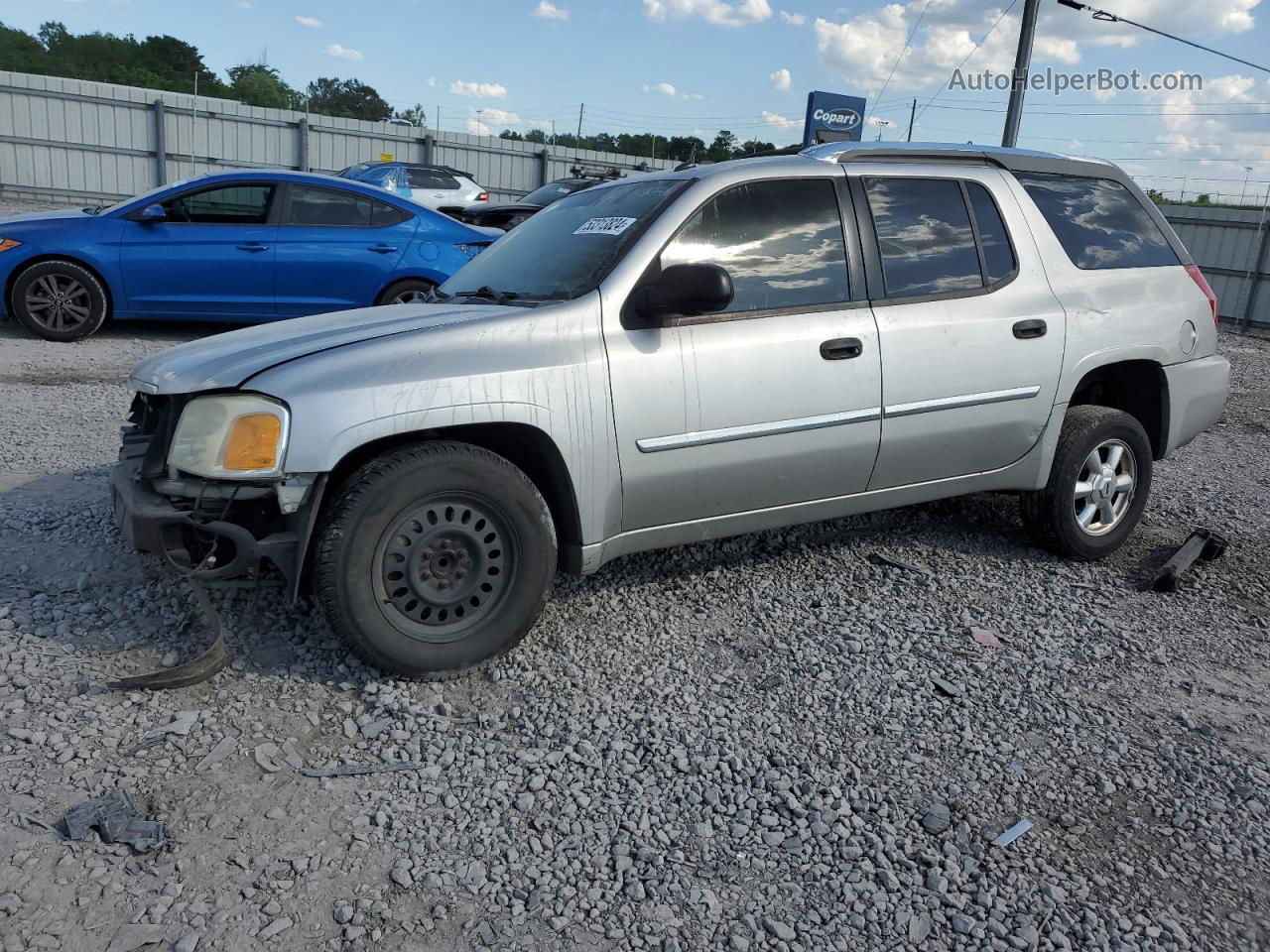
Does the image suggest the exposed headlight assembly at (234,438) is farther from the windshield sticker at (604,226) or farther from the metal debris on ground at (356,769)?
the windshield sticker at (604,226)

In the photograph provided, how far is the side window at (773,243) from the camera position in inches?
154

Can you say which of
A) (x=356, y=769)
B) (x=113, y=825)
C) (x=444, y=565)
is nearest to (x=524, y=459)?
(x=444, y=565)

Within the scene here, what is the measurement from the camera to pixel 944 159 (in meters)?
4.61

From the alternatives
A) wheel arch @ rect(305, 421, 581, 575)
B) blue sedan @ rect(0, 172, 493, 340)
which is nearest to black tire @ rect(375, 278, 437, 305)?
blue sedan @ rect(0, 172, 493, 340)

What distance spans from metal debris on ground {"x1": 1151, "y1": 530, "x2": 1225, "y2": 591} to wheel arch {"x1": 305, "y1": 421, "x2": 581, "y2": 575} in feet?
9.24

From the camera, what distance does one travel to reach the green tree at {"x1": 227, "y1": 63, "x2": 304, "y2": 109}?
6562 cm

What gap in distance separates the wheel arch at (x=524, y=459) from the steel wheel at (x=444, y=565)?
24 cm

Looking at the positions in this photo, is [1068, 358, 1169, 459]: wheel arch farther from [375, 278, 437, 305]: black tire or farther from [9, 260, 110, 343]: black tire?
[9, 260, 110, 343]: black tire

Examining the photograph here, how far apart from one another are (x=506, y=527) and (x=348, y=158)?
1053 inches

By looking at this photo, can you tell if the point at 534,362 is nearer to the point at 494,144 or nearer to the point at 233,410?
the point at 233,410

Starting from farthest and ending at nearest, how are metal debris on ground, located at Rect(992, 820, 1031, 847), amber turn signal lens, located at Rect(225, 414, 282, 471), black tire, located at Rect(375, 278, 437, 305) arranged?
black tire, located at Rect(375, 278, 437, 305), amber turn signal lens, located at Rect(225, 414, 282, 471), metal debris on ground, located at Rect(992, 820, 1031, 847)

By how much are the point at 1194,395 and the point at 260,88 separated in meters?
77.6

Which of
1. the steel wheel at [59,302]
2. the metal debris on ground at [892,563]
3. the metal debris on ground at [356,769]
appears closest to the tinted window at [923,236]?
the metal debris on ground at [892,563]

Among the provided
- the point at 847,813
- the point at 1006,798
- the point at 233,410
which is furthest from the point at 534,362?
the point at 1006,798
